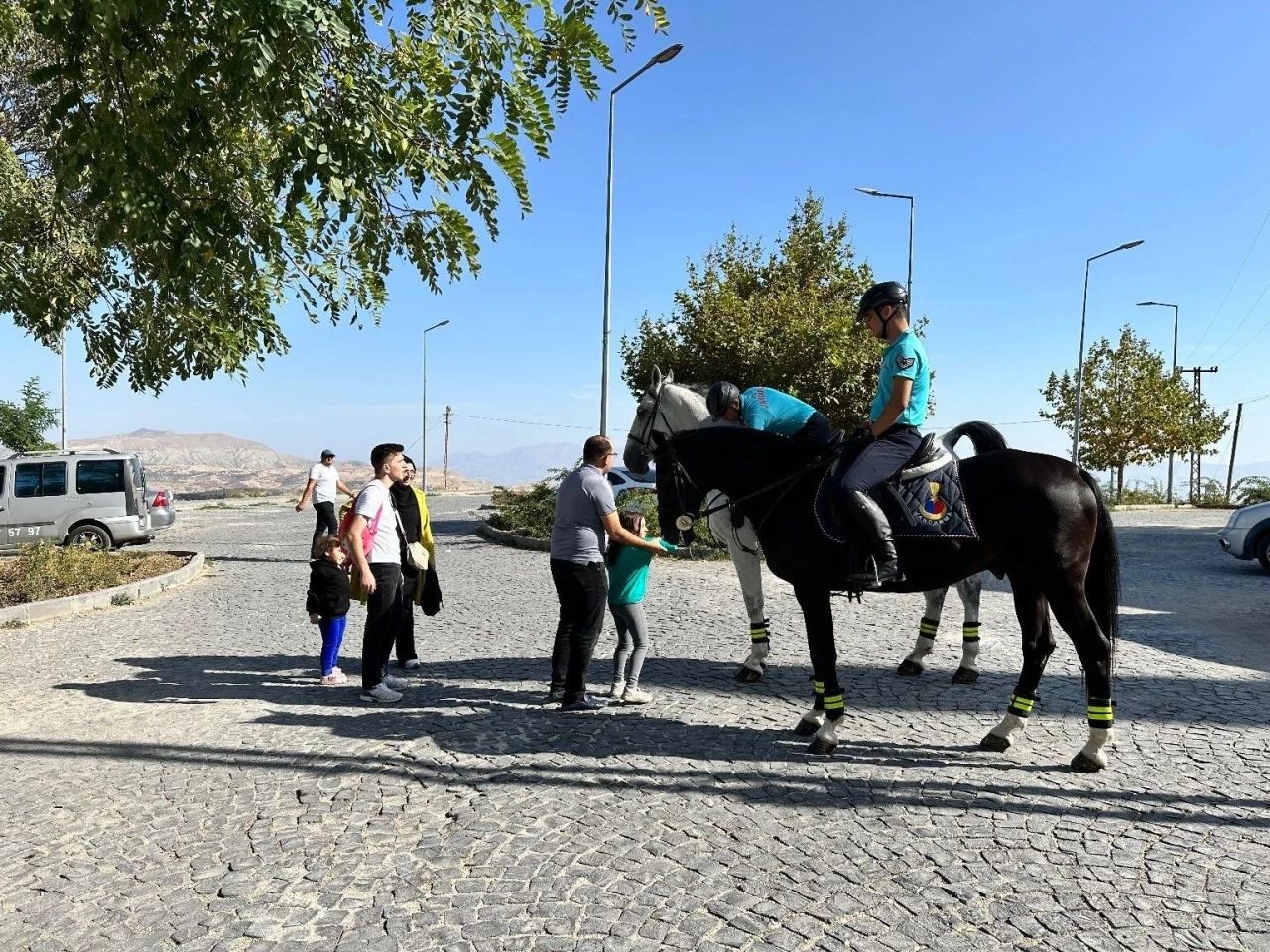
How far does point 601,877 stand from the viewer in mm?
3461

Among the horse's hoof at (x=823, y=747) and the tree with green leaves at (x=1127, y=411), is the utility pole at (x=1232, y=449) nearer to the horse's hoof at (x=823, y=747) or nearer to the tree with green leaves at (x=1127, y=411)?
the tree with green leaves at (x=1127, y=411)

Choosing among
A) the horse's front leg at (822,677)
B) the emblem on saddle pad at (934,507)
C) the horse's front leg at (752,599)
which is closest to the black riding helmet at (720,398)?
the horse's front leg at (752,599)

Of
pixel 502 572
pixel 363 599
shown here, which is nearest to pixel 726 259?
pixel 502 572

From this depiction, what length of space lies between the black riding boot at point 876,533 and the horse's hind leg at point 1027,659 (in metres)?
0.83

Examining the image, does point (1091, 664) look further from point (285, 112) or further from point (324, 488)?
point (324, 488)

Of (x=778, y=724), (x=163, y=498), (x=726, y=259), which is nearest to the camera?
(x=778, y=724)

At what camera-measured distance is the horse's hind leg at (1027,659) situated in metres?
4.98

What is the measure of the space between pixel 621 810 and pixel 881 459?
8.19 ft

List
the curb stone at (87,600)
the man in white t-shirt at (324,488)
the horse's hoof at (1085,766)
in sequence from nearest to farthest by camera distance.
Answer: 1. the horse's hoof at (1085,766)
2. the curb stone at (87,600)
3. the man in white t-shirt at (324,488)

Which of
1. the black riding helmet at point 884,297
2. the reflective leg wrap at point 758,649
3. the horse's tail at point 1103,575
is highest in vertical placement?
the black riding helmet at point 884,297

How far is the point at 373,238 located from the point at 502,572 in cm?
813

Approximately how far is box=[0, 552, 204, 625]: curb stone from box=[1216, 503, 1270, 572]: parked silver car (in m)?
16.8

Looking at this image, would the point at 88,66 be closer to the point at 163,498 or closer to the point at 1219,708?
the point at 1219,708

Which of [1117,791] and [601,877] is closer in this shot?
[601,877]
